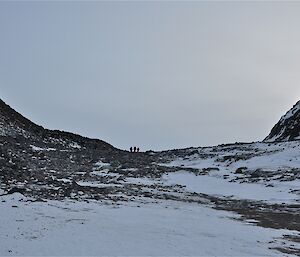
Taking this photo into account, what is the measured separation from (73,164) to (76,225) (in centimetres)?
2307

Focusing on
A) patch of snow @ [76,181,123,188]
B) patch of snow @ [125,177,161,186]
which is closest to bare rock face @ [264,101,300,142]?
patch of snow @ [125,177,161,186]

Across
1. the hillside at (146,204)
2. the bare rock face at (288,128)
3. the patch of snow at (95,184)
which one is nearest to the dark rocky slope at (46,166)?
the hillside at (146,204)

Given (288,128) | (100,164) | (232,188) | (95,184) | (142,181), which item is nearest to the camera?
(95,184)

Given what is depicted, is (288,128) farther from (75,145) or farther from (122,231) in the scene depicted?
(122,231)

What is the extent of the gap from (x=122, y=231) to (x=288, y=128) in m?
54.4

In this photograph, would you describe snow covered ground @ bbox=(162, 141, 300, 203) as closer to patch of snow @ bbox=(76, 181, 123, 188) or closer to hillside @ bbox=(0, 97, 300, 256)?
hillside @ bbox=(0, 97, 300, 256)

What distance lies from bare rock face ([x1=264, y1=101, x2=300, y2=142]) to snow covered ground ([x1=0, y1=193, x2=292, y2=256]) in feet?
141

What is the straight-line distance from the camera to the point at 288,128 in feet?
211

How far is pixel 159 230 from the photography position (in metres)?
15.5

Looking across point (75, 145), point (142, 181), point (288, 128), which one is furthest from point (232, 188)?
point (288, 128)

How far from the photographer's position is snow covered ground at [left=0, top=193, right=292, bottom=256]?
12195 millimetres

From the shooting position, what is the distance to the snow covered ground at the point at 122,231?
40.0 ft

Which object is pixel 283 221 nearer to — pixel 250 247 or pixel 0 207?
pixel 250 247

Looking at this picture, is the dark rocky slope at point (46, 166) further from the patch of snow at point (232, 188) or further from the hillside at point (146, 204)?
the patch of snow at point (232, 188)
